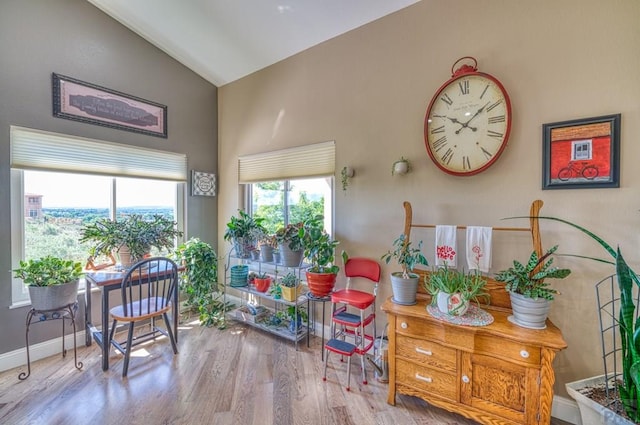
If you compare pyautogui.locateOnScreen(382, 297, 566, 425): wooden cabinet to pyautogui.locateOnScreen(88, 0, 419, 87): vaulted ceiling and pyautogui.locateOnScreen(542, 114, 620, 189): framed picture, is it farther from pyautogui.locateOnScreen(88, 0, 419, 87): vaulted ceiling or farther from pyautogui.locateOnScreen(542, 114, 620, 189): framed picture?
pyautogui.locateOnScreen(88, 0, 419, 87): vaulted ceiling

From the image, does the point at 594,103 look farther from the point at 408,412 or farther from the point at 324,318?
the point at 324,318

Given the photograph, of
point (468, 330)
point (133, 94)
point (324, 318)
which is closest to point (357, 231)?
point (324, 318)

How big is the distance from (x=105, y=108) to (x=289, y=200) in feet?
7.03

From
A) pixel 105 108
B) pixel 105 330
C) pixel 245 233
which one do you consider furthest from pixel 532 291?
pixel 105 108

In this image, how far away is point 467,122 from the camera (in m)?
2.15

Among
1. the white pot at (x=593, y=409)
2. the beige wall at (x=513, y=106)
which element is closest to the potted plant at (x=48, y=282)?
the beige wall at (x=513, y=106)

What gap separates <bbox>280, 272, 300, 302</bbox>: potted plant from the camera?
2.81 m

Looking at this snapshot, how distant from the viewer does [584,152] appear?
178cm

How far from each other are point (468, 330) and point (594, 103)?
163cm

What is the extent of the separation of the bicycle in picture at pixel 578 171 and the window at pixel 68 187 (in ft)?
12.6

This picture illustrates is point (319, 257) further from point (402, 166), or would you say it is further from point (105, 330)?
point (105, 330)

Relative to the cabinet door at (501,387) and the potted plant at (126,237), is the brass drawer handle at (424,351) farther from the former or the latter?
the potted plant at (126,237)

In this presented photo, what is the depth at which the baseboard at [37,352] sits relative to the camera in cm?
238

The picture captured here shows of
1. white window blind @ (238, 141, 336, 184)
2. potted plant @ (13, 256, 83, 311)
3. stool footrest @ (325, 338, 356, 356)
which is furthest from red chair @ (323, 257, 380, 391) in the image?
potted plant @ (13, 256, 83, 311)
